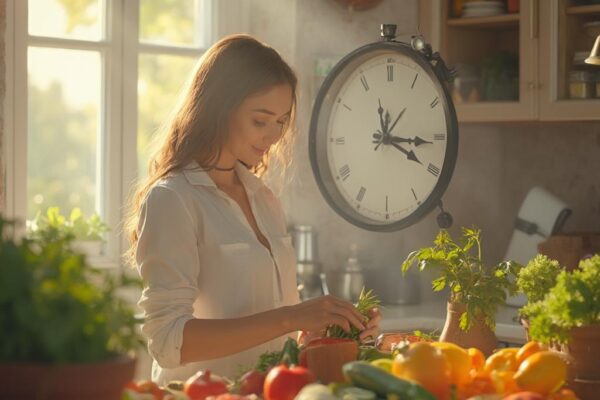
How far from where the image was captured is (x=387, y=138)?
312cm

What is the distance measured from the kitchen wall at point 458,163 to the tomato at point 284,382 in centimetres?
226

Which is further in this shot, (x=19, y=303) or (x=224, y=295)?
(x=224, y=295)

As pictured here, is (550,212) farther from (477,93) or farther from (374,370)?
(374,370)

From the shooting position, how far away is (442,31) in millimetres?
4047

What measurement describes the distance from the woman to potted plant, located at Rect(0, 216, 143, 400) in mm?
1006

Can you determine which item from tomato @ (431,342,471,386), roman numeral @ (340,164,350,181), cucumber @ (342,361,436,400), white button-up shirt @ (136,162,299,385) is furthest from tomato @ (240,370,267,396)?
roman numeral @ (340,164,350,181)

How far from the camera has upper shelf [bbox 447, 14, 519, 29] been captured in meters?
3.87

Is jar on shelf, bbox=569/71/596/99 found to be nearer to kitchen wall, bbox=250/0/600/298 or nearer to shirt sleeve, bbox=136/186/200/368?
kitchen wall, bbox=250/0/600/298

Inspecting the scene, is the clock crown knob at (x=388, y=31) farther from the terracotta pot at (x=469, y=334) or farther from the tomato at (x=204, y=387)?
the tomato at (x=204, y=387)

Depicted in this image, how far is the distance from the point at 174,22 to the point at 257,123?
1649 millimetres

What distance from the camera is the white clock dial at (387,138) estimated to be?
9.71 ft

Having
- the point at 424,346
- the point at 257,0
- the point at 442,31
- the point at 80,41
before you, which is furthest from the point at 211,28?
the point at 424,346

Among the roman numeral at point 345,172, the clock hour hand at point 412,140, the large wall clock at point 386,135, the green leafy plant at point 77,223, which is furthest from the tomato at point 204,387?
the green leafy plant at point 77,223

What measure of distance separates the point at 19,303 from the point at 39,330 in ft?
0.13
